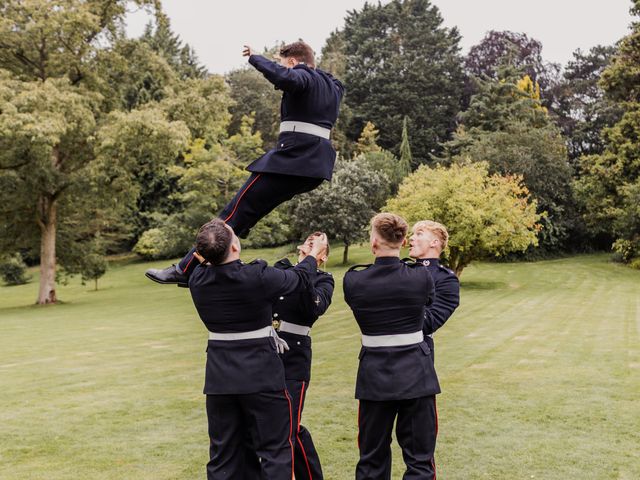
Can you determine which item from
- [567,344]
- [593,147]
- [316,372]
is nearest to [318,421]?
[316,372]

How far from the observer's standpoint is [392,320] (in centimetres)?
402

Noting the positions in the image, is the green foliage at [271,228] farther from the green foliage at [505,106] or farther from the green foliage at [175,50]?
the green foliage at [175,50]

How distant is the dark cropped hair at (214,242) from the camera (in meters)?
3.70

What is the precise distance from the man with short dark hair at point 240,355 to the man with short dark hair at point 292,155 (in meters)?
0.24

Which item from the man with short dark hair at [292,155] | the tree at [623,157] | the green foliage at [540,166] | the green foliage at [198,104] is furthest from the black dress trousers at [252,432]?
the green foliage at [540,166]

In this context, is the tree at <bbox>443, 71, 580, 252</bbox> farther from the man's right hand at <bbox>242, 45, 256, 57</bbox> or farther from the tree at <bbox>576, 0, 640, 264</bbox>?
the man's right hand at <bbox>242, 45, 256, 57</bbox>

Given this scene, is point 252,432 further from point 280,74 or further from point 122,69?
point 122,69

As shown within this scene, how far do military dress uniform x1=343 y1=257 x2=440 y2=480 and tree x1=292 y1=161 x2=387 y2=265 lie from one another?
29100 millimetres

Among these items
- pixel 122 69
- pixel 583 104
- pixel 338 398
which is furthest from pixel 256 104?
pixel 338 398

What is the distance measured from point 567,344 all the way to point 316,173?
9.76 metres

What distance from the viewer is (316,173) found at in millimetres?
4102

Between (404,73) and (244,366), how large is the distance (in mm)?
50058

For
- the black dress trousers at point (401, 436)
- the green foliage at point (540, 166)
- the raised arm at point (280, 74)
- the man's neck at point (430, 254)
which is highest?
the green foliage at point (540, 166)

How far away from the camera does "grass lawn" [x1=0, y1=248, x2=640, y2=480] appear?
5676mm
